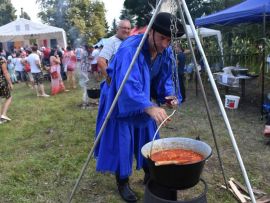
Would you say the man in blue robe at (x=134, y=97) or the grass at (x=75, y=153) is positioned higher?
the man in blue robe at (x=134, y=97)

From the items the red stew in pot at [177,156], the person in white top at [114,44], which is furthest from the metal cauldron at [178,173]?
the person in white top at [114,44]

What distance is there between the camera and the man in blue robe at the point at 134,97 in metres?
2.56

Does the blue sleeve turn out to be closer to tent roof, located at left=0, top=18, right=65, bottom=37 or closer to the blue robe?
the blue robe

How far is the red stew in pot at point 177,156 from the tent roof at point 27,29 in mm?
18864

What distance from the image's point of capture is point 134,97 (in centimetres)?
256

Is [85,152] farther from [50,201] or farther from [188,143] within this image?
[188,143]

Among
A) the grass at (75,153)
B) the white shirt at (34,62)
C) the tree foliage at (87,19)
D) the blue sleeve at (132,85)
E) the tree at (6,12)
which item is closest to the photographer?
the blue sleeve at (132,85)

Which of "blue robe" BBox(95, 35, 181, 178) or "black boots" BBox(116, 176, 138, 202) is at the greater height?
"blue robe" BBox(95, 35, 181, 178)

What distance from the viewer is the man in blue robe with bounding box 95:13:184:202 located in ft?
8.41

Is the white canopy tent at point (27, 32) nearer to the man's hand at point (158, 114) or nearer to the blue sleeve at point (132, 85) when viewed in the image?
the blue sleeve at point (132, 85)

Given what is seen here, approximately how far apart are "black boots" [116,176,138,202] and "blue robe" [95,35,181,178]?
176mm

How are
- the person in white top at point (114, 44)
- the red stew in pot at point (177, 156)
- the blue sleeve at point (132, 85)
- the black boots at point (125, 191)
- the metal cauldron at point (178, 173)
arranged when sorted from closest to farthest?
the metal cauldron at point (178, 173), the red stew in pot at point (177, 156), the blue sleeve at point (132, 85), the black boots at point (125, 191), the person in white top at point (114, 44)

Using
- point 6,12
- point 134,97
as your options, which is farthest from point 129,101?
point 6,12

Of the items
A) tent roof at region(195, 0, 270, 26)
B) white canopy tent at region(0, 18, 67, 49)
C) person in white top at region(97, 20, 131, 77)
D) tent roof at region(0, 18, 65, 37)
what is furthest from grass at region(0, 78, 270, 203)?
white canopy tent at region(0, 18, 67, 49)
